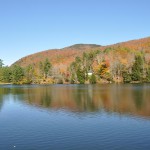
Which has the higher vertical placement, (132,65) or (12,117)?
(132,65)

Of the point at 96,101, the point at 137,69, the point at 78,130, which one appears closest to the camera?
the point at 78,130

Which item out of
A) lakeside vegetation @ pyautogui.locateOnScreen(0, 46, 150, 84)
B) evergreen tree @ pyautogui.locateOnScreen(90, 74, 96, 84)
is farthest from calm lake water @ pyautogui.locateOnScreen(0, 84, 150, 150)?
evergreen tree @ pyautogui.locateOnScreen(90, 74, 96, 84)

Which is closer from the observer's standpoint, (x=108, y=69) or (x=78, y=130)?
(x=78, y=130)

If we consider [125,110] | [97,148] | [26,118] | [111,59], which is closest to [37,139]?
[97,148]

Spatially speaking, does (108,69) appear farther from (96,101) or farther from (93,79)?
(96,101)

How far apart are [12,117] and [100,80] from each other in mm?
125590

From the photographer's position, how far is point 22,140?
1288 inches

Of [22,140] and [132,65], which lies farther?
[132,65]

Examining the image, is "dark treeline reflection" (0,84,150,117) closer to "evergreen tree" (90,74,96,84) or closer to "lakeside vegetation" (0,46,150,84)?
"lakeside vegetation" (0,46,150,84)

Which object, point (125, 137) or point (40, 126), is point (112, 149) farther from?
point (40, 126)

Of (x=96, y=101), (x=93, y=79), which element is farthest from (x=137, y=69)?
(x=96, y=101)

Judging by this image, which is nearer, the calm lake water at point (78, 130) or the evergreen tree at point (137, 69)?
the calm lake water at point (78, 130)

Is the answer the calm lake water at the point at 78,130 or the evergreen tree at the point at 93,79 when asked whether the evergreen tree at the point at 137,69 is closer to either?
the evergreen tree at the point at 93,79

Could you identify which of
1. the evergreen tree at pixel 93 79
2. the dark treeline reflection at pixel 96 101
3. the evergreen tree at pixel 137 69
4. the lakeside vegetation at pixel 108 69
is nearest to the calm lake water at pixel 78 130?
the dark treeline reflection at pixel 96 101
